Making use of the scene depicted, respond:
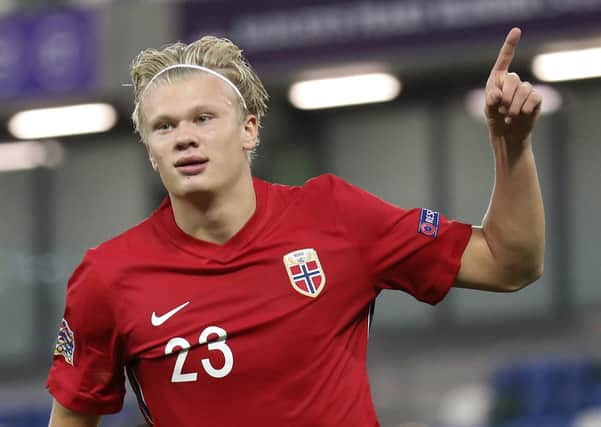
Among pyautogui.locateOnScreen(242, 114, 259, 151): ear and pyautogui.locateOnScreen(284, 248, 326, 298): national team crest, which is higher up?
pyautogui.locateOnScreen(242, 114, 259, 151): ear

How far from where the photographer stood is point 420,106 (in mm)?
12766

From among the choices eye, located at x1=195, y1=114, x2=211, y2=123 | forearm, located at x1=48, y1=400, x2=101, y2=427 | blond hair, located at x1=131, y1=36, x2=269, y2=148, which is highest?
blond hair, located at x1=131, y1=36, x2=269, y2=148

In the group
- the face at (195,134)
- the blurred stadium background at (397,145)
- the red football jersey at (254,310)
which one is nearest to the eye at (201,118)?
the face at (195,134)

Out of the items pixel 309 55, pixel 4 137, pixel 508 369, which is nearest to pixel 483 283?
pixel 508 369

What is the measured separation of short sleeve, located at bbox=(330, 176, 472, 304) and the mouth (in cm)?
38

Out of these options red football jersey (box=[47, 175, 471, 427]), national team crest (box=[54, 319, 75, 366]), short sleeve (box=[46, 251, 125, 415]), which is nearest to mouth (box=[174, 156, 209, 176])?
red football jersey (box=[47, 175, 471, 427])

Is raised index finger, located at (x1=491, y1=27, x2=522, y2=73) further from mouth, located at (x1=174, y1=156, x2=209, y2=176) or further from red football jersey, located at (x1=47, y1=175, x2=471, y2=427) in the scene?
mouth, located at (x1=174, y1=156, x2=209, y2=176)

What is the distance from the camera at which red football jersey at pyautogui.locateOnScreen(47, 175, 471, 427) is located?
306 cm

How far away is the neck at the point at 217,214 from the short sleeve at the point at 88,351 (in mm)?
268

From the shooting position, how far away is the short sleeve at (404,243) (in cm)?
318

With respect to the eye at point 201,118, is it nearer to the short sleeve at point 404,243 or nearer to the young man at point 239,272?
the young man at point 239,272

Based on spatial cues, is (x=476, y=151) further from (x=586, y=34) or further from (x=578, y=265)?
(x=586, y=34)

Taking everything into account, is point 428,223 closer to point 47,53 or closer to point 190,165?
point 190,165

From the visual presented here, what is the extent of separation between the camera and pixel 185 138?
3.09 m
